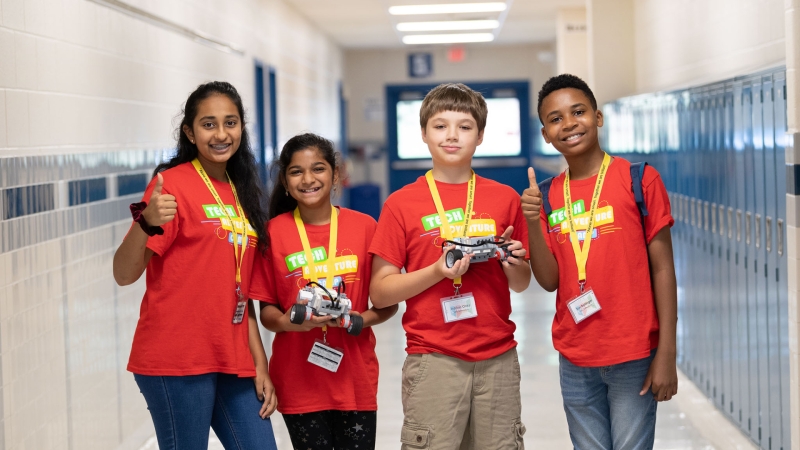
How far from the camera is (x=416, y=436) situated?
2398 mm

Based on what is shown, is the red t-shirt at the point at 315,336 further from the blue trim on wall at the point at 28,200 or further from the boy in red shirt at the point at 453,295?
the blue trim on wall at the point at 28,200

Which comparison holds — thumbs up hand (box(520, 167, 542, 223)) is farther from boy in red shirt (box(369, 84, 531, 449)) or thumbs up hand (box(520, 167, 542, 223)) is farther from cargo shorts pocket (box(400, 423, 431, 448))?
cargo shorts pocket (box(400, 423, 431, 448))

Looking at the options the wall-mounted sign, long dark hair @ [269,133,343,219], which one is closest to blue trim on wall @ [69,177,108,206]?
long dark hair @ [269,133,343,219]

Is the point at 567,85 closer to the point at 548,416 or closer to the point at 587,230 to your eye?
the point at 587,230

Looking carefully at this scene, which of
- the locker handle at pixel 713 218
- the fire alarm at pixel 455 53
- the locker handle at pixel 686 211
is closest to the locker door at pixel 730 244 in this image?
the locker handle at pixel 713 218

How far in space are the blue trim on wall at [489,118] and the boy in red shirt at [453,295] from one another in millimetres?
13995

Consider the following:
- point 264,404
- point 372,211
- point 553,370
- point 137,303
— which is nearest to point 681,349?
point 553,370

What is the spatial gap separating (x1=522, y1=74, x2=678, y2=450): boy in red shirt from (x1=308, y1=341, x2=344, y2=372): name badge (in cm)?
61

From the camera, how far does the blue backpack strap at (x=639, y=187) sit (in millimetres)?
2393

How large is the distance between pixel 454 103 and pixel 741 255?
2.18 metres

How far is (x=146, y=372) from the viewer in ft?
7.79

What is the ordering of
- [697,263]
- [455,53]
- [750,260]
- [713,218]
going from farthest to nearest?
[455,53] → [697,263] → [713,218] → [750,260]

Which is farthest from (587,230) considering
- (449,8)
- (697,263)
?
(449,8)

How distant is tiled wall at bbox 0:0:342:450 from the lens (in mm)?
3090
